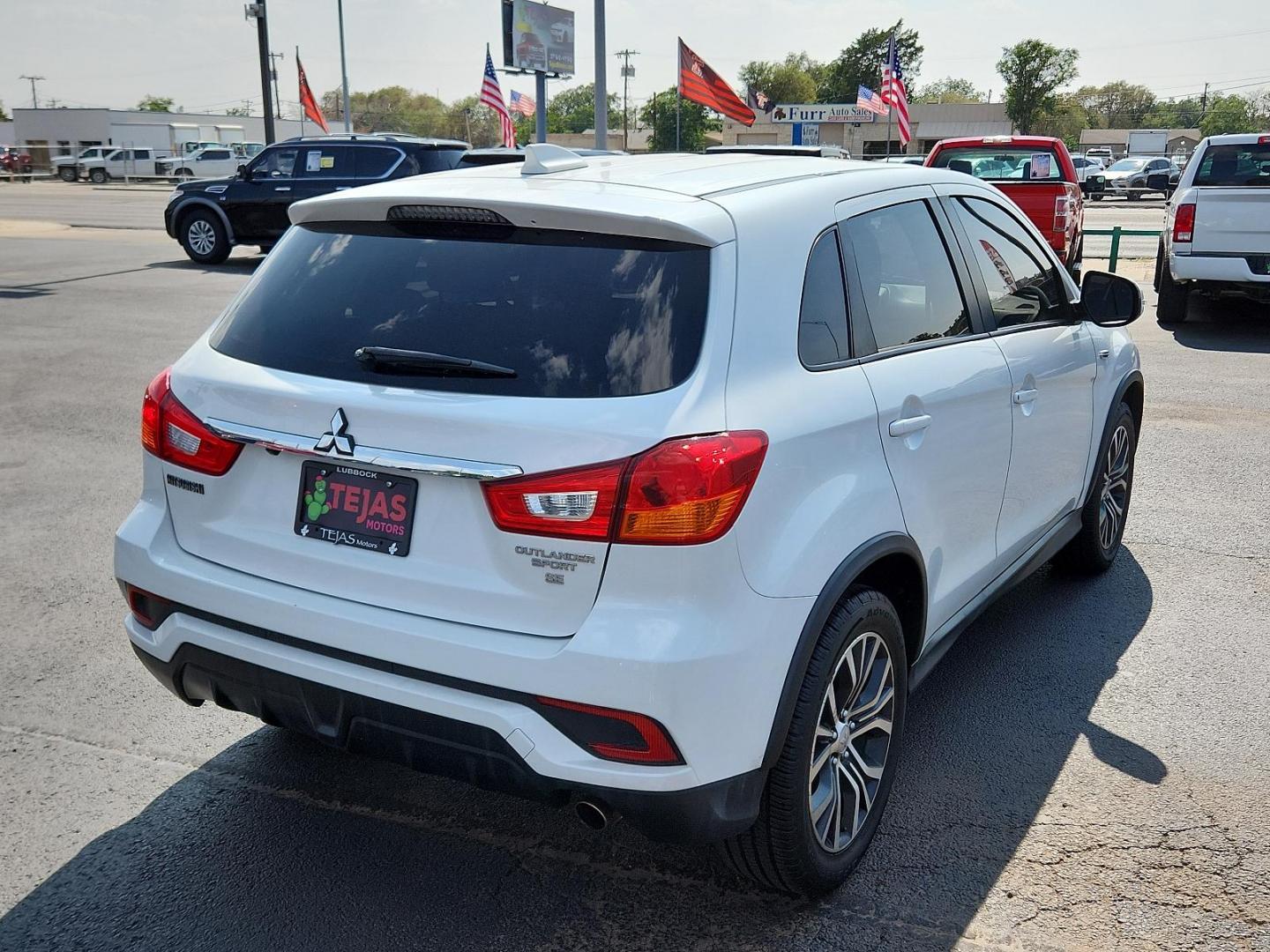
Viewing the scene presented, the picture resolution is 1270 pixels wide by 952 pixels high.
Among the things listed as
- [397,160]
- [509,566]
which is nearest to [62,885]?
[509,566]

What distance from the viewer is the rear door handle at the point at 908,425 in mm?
2977

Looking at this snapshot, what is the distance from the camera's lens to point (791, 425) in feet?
8.46

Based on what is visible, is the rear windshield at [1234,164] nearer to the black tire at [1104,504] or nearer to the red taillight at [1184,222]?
the red taillight at [1184,222]

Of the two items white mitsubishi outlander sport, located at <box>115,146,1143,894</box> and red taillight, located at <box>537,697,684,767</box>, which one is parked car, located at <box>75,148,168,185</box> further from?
red taillight, located at <box>537,697,684,767</box>

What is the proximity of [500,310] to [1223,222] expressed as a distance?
11026 mm

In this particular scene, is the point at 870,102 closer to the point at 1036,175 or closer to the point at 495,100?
the point at 495,100

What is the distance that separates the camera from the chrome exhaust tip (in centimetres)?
248

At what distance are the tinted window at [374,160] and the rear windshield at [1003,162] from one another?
7.67m

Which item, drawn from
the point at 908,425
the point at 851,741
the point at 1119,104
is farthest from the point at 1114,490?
the point at 1119,104

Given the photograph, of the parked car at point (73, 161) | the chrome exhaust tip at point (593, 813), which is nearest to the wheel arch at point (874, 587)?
the chrome exhaust tip at point (593, 813)

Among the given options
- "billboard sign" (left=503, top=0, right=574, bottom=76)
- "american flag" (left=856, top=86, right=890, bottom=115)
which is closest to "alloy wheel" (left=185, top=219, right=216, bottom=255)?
"billboard sign" (left=503, top=0, right=574, bottom=76)

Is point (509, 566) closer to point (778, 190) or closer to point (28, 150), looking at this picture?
point (778, 190)

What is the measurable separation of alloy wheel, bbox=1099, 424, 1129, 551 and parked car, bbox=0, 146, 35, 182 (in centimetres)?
6047

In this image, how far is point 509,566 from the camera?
8.04 ft
